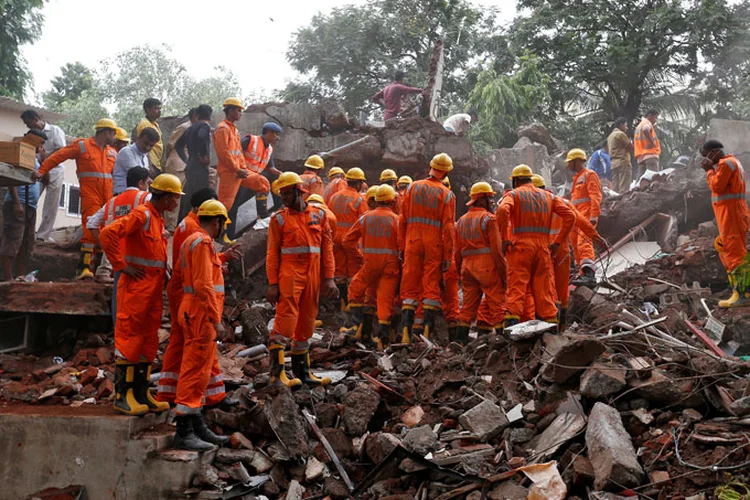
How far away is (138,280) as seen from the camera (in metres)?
5.33

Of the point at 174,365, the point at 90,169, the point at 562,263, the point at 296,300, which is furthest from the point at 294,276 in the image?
the point at 90,169

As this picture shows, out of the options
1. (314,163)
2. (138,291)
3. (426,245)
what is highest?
(314,163)

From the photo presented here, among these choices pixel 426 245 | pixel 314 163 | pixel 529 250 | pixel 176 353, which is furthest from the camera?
pixel 314 163

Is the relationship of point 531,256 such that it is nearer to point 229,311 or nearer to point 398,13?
point 229,311

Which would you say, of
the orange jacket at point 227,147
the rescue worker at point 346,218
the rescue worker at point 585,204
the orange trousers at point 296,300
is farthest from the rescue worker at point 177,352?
the rescue worker at point 585,204

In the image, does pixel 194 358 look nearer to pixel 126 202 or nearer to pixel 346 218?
pixel 126 202

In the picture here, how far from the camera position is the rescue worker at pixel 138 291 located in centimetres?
523

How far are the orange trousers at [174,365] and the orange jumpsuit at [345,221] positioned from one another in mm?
3843

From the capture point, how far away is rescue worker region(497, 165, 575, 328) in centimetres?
725

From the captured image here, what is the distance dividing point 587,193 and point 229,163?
560 cm

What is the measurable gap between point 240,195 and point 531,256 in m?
5.09

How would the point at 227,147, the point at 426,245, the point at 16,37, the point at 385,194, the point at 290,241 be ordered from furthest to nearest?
1. the point at 16,37
2. the point at 227,147
3. the point at 385,194
4. the point at 426,245
5. the point at 290,241

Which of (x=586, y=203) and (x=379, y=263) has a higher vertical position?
(x=586, y=203)

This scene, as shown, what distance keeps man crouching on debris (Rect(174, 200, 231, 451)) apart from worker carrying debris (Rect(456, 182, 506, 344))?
3498mm
